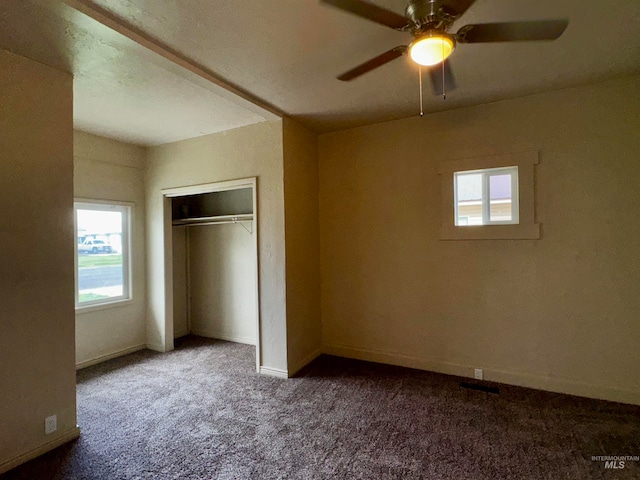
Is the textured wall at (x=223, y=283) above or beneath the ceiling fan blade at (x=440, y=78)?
beneath

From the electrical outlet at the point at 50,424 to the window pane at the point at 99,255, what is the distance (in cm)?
181

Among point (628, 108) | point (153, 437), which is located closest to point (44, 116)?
point (153, 437)

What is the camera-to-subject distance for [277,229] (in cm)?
332

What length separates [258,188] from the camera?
3.41 metres

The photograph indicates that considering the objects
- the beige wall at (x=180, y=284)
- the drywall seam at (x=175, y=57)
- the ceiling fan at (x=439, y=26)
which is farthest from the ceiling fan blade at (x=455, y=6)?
the beige wall at (x=180, y=284)

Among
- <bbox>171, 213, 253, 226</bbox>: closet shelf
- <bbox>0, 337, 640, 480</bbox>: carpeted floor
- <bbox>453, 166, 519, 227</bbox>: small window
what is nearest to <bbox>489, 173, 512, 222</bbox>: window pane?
<bbox>453, 166, 519, 227</bbox>: small window

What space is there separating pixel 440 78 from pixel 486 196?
128 centimetres

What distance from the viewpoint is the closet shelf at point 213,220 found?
4.10 metres

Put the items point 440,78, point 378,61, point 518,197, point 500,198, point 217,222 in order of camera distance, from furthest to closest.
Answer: point 217,222, point 500,198, point 518,197, point 440,78, point 378,61

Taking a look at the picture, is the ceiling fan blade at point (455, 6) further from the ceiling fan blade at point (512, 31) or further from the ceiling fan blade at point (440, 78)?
the ceiling fan blade at point (440, 78)

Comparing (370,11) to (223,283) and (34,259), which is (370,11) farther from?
(223,283)

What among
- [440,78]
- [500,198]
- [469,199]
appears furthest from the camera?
[469,199]

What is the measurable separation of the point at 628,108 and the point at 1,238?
4703 mm

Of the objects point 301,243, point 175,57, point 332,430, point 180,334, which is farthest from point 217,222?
point 332,430
